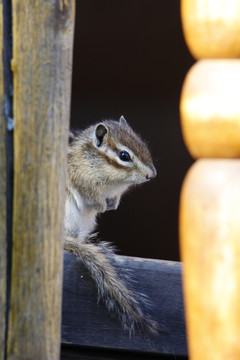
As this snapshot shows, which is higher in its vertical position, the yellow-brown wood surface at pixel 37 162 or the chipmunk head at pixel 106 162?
the chipmunk head at pixel 106 162

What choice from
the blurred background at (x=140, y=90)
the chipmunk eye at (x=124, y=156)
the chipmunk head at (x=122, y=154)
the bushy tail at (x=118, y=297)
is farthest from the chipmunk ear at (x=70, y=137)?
the bushy tail at (x=118, y=297)

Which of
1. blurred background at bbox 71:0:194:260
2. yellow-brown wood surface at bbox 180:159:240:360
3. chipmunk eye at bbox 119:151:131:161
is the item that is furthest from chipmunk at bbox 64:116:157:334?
yellow-brown wood surface at bbox 180:159:240:360

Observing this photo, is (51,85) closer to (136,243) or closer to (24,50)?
(24,50)

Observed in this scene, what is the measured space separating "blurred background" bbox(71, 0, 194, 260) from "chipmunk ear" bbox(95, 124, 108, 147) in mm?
874

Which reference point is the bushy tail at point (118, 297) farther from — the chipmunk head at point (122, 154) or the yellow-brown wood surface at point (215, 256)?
the chipmunk head at point (122, 154)

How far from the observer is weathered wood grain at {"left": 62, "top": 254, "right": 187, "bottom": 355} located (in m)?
1.64

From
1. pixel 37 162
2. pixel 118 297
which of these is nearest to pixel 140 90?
pixel 118 297

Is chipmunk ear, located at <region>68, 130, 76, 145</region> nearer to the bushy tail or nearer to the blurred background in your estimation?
the blurred background

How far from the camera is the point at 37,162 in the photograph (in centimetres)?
115

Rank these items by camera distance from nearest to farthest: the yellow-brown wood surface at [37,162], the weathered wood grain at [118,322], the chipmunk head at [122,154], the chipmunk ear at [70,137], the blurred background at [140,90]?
the yellow-brown wood surface at [37,162] → the weathered wood grain at [118,322] → the chipmunk head at [122,154] → the chipmunk ear at [70,137] → the blurred background at [140,90]

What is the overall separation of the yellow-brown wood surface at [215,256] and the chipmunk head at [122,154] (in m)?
1.72

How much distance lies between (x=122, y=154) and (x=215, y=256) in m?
1.77

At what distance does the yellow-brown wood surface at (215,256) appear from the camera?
1027mm

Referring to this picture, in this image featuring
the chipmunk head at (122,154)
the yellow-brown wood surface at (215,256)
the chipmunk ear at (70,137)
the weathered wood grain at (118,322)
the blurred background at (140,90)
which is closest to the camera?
the yellow-brown wood surface at (215,256)
